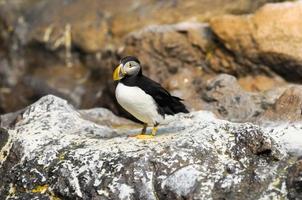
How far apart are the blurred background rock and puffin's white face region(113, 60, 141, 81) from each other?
5.76ft

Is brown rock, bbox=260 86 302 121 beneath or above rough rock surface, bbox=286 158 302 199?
above

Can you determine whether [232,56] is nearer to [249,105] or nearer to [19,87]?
[249,105]

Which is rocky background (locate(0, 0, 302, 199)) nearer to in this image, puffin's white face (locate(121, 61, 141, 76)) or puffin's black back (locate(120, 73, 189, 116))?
puffin's black back (locate(120, 73, 189, 116))

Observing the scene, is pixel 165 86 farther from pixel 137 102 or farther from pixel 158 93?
pixel 137 102

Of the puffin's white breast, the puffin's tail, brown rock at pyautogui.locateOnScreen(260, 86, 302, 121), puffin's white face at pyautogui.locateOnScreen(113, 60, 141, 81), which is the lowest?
brown rock at pyautogui.locateOnScreen(260, 86, 302, 121)

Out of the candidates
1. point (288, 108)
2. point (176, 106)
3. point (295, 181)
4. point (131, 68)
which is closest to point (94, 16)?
point (176, 106)

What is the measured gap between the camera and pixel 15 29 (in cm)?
1511

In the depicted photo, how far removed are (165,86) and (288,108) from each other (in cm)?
338

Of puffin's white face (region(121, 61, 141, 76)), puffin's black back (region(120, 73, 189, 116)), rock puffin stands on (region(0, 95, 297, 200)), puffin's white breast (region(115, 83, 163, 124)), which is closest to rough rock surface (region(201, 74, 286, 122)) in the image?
puffin's black back (region(120, 73, 189, 116))

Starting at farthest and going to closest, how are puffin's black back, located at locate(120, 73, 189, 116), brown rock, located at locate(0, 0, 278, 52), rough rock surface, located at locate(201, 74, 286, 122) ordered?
1. brown rock, located at locate(0, 0, 278, 52)
2. rough rock surface, located at locate(201, 74, 286, 122)
3. puffin's black back, located at locate(120, 73, 189, 116)

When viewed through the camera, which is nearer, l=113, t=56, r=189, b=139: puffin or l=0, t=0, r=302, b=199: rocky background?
l=0, t=0, r=302, b=199: rocky background

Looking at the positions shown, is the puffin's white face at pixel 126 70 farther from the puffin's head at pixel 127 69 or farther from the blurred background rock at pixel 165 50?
the blurred background rock at pixel 165 50

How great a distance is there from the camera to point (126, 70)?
772 cm

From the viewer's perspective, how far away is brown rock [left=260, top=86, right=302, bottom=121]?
26.6ft
